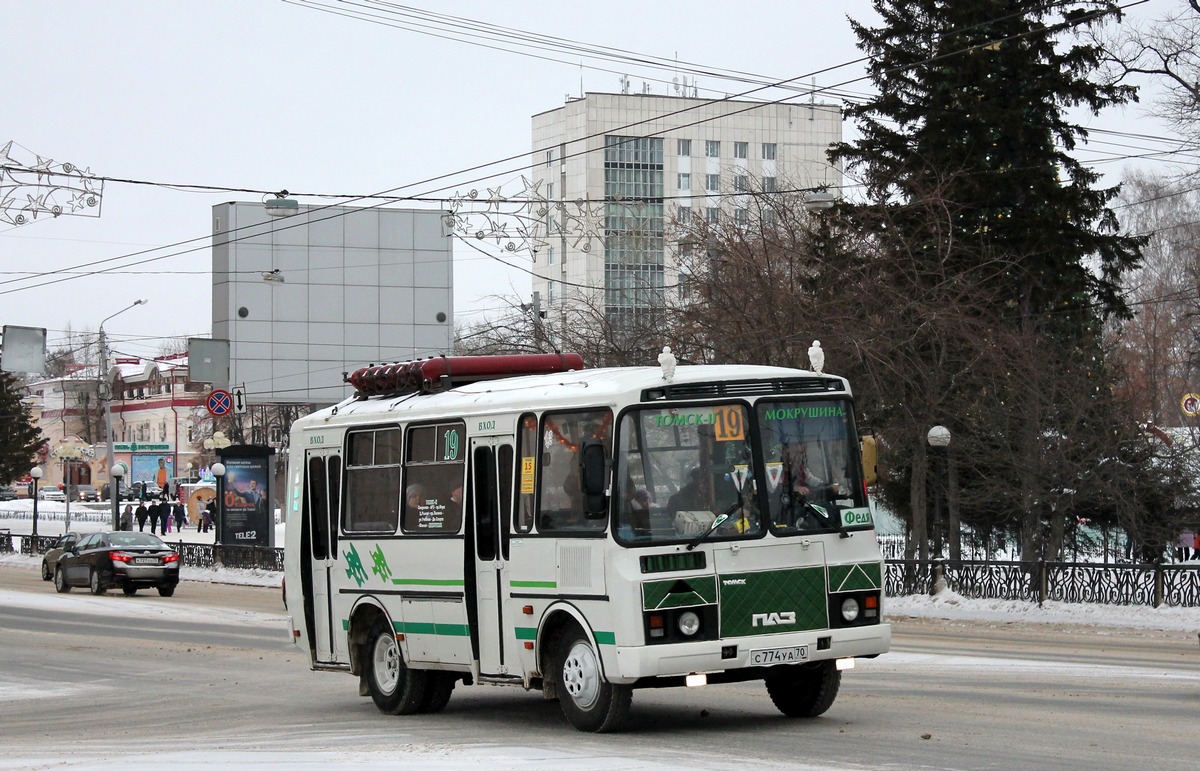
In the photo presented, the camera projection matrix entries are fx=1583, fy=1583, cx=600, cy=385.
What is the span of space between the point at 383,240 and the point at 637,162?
7615 centimetres

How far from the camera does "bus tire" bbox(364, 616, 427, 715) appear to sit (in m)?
13.6

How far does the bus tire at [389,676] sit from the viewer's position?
44.6 feet

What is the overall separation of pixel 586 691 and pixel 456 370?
3.53 metres

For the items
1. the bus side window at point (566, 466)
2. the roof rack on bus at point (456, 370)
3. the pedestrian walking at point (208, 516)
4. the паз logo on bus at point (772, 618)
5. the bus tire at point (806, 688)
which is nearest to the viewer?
the паз logo on bus at point (772, 618)

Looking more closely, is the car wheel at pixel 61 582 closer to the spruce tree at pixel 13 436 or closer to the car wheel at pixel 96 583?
the car wheel at pixel 96 583

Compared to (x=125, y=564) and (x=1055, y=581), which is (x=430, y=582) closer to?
(x=1055, y=581)

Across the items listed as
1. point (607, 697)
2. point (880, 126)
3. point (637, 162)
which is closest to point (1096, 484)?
point (880, 126)

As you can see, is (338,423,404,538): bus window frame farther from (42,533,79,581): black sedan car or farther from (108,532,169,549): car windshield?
(42,533,79,581): black sedan car

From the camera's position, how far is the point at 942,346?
1281 inches

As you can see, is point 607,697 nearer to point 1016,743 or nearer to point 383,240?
point 1016,743

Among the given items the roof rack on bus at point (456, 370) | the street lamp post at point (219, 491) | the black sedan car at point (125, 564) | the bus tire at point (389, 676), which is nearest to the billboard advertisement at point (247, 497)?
the street lamp post at point (219, 491)

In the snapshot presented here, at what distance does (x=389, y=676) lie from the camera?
45.5 feet

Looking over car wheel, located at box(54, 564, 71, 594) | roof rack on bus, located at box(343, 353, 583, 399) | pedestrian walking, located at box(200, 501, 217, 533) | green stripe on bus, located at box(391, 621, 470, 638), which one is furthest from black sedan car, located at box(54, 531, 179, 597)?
pedestrian walking, located at box(200, 501, 217, 533)

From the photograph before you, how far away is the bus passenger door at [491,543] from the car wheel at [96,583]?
82.2 ft
